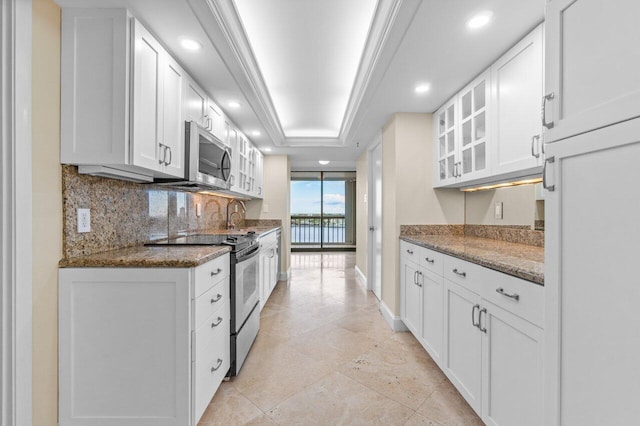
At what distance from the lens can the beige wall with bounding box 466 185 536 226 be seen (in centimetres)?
217

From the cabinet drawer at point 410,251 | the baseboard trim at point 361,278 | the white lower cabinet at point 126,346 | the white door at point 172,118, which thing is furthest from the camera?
the baseboard trim at point 361,278

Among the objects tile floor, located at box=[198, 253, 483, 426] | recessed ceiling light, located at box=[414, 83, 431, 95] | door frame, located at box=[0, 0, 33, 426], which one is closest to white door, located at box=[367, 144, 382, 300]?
tile floor, located at box=[198, 253, 483, 426]

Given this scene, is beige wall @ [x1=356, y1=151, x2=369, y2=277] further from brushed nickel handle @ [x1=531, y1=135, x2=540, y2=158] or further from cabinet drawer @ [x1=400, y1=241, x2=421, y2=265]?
brushed nickel handle @ [x1=531, y1=135, x2=540, y2=158]

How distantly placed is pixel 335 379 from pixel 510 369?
114 cm

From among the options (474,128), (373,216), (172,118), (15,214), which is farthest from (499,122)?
(15,214)

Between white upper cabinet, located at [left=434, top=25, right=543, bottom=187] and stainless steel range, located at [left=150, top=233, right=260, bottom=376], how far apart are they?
185cm

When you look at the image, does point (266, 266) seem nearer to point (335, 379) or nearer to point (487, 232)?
point (335, 379)

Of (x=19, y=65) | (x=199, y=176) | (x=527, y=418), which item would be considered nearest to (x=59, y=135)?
(x=19, y=65)

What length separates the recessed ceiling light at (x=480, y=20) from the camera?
1550 mm

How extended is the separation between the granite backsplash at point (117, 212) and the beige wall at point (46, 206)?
0.19ft

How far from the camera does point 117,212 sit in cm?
188

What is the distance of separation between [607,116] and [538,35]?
118 cm

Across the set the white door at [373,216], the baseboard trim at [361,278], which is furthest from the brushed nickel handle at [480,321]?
the baseboard trim at [361,278]

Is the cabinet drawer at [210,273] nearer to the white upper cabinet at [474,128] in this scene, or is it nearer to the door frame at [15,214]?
the door frame at [15,214]
